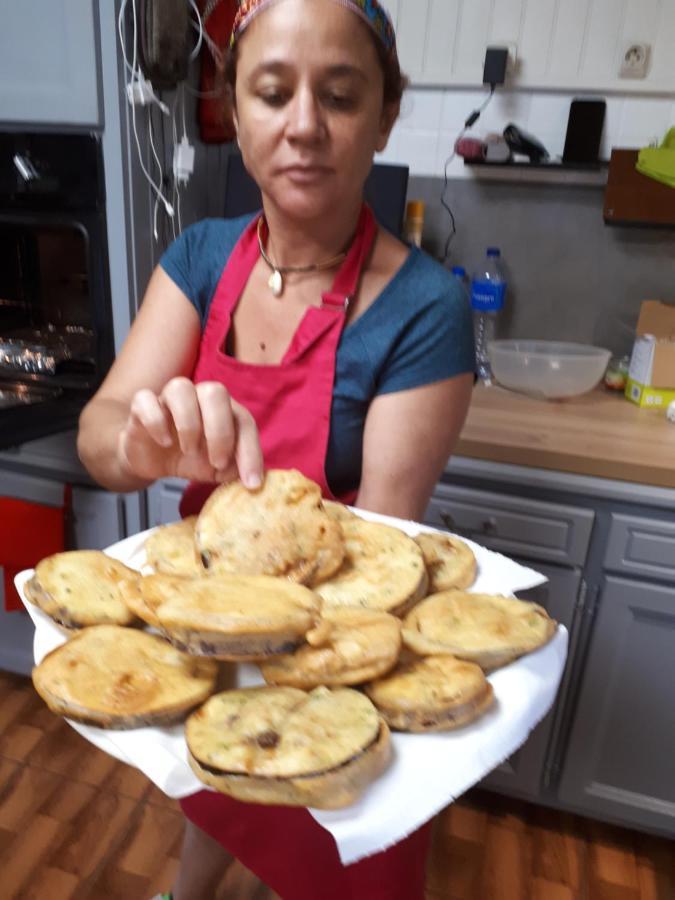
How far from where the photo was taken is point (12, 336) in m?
1.57

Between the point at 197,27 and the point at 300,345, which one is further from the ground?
the point at 197,27

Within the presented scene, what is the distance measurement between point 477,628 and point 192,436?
0.32 metres

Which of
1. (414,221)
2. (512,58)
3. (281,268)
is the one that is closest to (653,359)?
(414,221)

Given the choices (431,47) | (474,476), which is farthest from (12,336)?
(431,47)

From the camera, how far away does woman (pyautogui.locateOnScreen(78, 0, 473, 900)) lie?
0.76 meters

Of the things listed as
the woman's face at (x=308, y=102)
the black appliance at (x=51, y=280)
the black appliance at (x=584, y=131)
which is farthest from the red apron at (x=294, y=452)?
the black appliance at (x=584, y=131)

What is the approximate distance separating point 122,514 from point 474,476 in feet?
2.74

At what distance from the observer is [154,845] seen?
147 centimetres

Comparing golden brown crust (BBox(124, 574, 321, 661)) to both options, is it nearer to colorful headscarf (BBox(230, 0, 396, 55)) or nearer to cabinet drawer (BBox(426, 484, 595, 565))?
colorful headscarf (BBox(230, 0, 396, 55))

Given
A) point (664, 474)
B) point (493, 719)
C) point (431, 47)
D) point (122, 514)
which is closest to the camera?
point (493, 719)

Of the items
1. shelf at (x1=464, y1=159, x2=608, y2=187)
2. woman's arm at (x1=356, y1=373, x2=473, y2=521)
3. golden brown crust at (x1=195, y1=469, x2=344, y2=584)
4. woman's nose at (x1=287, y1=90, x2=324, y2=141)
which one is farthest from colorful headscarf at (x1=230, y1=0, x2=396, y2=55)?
shelf at (x1=464, y1=159, x2=608, y2=187)

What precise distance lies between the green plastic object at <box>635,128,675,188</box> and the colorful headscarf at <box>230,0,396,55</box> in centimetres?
102

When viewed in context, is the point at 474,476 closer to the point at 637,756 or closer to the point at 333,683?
the point at 637,756

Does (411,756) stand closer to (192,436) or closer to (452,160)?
(192,436)
